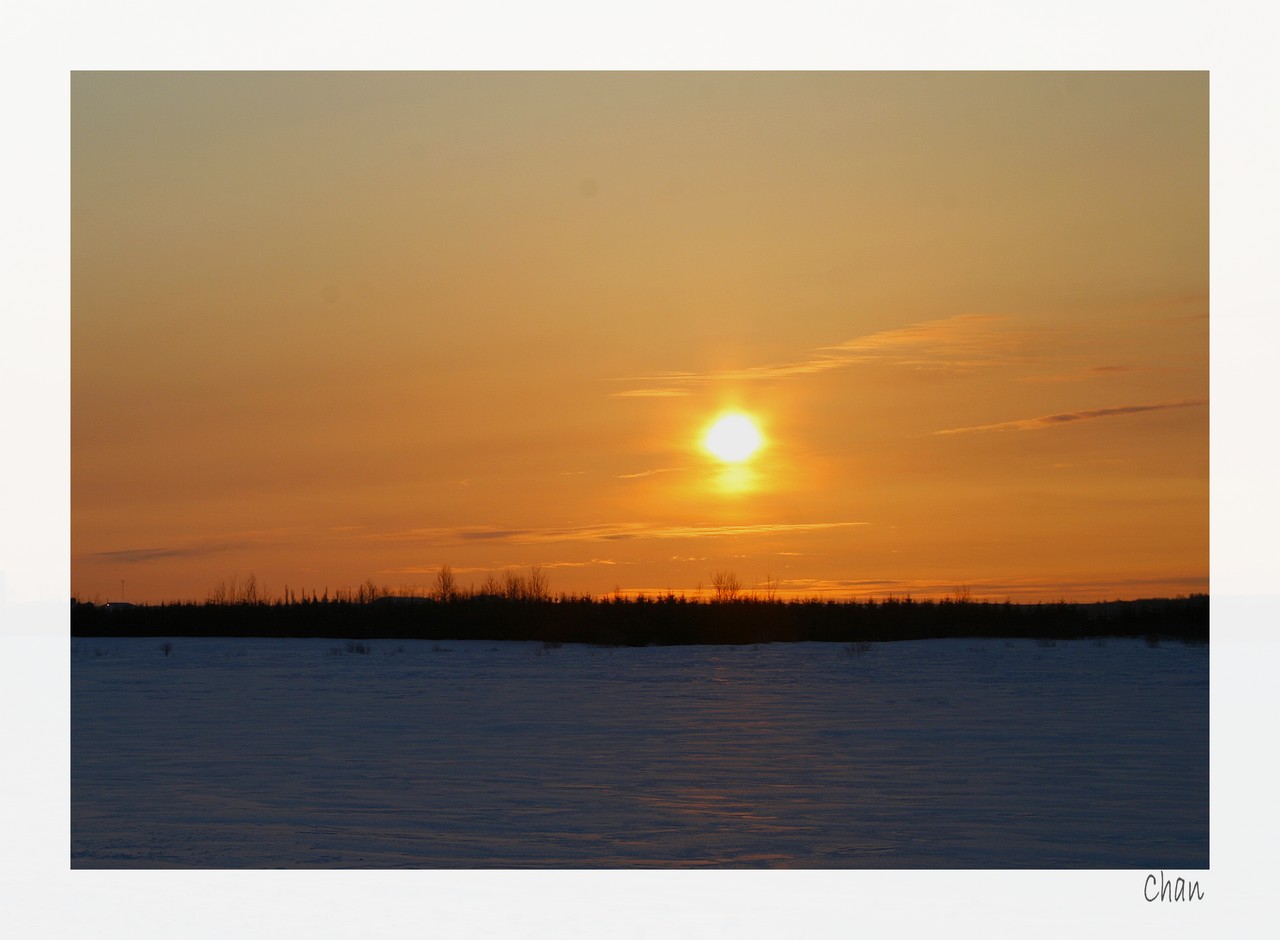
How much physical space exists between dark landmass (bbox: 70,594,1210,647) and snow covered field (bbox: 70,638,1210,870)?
9.53 metres

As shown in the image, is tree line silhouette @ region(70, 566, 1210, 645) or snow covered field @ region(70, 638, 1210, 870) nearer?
snow covered field @ region(70, 638, 1210, 870)

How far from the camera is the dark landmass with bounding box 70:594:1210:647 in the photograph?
28781mm

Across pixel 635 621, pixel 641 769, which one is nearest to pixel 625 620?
pixel 635 621

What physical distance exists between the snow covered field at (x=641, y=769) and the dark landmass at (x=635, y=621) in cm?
953

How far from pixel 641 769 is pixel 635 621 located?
18614 millimetres

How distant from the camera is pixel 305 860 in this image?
25.7 feet

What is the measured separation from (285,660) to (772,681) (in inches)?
321

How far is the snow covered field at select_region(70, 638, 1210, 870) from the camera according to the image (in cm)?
812

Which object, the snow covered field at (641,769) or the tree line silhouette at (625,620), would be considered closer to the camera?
the snow covered field at (641,769)

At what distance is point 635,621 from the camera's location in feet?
95.9

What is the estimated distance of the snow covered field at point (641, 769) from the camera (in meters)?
Answer: 8.12

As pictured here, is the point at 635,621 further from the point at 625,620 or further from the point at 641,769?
the point at 641,769

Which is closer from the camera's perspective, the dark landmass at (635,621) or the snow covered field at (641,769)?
the snow covered field at (641,769)

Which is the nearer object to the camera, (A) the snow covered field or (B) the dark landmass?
(A) the snow covered field
